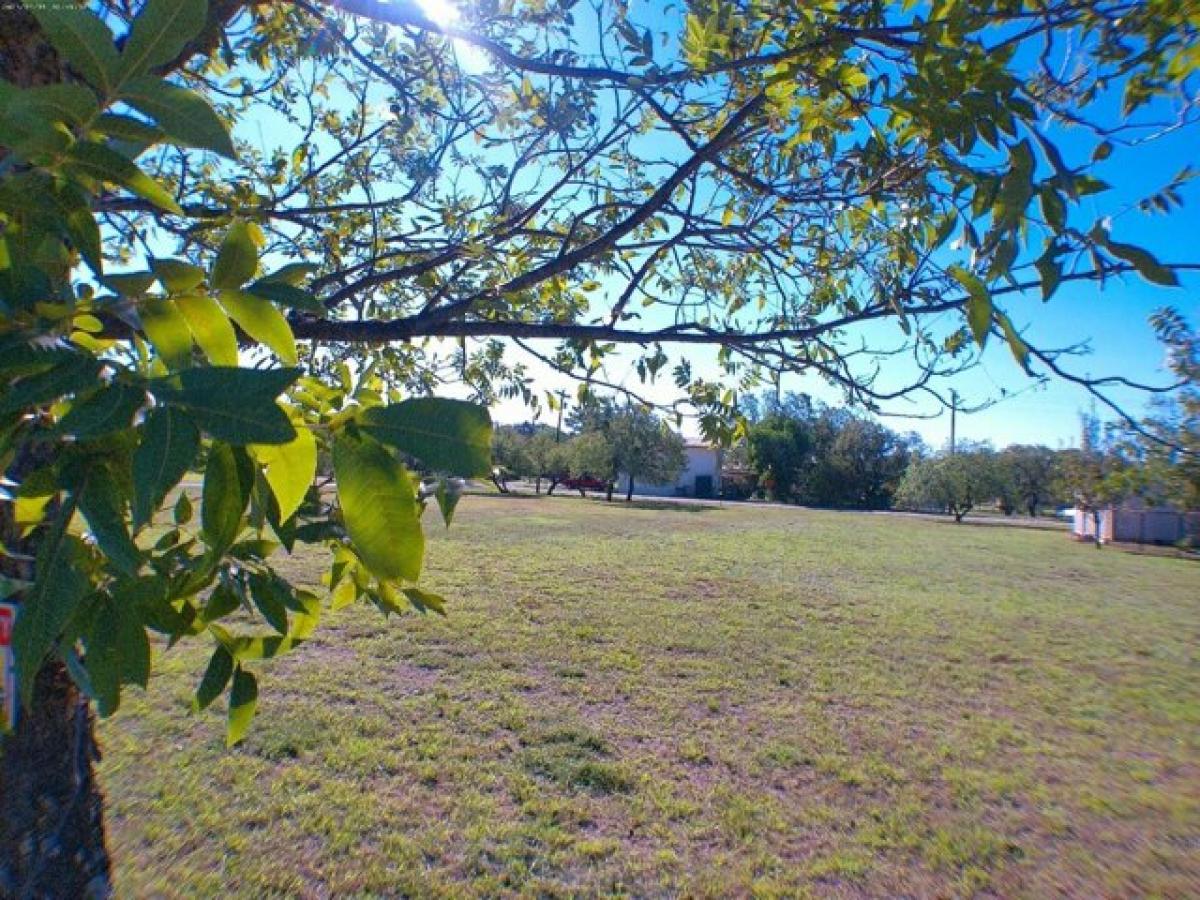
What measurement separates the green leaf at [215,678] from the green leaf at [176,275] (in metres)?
0.89

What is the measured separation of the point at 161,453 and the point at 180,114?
0.43 meters

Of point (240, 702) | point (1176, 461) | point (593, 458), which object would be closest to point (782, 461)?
point (593, 458)

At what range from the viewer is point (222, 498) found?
77 cm

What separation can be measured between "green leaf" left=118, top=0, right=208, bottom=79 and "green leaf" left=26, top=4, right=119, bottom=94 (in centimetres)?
2

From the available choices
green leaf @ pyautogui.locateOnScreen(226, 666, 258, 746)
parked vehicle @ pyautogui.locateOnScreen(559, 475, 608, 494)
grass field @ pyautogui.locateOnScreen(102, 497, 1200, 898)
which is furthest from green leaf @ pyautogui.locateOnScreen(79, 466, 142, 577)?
parked vehicle @ pyautogui.locateOnScreen(559, 475, 608, 494)

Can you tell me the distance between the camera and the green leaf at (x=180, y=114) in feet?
2.39

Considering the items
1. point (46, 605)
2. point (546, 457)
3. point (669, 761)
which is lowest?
point (669, 761)

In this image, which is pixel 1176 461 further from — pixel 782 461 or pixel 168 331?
pixel 782 461

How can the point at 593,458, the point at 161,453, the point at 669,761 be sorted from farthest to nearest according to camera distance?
the point at 593,458 < the point at 669,761 < the point at 161,453

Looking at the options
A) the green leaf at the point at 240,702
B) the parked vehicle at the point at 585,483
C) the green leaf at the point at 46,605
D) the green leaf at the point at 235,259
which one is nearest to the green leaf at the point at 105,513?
the green leaf at the point at 46,605

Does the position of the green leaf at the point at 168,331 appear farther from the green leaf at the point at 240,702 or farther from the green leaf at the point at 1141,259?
the green leaf at the point at 1141,259

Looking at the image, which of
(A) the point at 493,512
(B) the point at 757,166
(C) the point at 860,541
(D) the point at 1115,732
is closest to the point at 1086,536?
(C) the point at 860,541

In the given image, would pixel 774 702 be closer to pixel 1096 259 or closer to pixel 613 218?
pixel 613 218

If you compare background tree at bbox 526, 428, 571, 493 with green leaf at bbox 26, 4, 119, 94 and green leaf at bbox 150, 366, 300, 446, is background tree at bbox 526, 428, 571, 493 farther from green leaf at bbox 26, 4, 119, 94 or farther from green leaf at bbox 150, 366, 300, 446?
green leaf at bbox 150, 366, 300, 446
